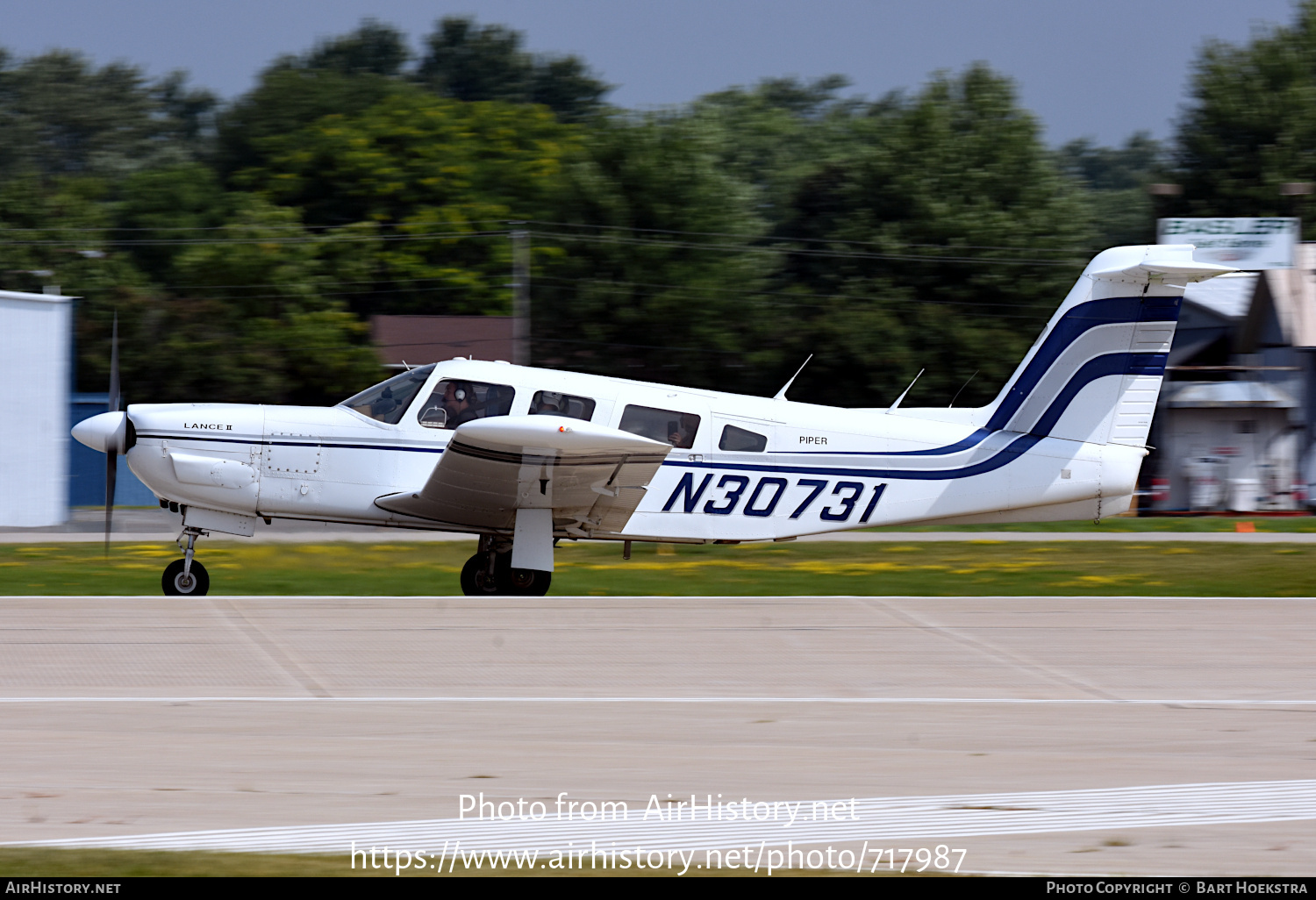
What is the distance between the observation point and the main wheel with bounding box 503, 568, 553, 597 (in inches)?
464

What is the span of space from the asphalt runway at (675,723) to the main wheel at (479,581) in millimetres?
1682

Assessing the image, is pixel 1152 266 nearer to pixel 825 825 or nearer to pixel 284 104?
pixel 825 825

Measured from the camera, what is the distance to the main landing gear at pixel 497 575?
11.8 m

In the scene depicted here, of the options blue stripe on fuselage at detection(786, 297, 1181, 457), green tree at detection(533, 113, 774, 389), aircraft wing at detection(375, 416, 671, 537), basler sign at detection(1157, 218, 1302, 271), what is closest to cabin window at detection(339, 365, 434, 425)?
aircraft wing at detection(375, 416, 671, 537)

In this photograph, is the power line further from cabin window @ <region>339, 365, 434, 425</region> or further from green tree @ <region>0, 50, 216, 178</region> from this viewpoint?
green tree @ <region>0, 50, 216, 178</region>

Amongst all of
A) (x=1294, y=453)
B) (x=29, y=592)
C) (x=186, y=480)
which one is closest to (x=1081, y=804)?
(x=186, y=480)

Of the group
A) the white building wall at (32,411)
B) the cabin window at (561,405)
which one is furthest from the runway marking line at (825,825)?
the white building wall at (32,411)

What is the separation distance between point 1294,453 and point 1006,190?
1537cm

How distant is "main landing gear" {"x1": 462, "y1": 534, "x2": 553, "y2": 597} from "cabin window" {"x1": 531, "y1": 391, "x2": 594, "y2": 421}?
4.53ft

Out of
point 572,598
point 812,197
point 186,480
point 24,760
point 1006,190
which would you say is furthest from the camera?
point 812,197

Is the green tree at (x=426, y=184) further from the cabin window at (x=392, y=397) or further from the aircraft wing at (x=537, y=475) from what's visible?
the aircraft wing at (x=537, y=475)

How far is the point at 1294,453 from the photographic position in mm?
25516

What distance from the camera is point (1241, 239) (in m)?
27.0

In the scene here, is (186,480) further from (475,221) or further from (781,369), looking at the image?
(475,221)
